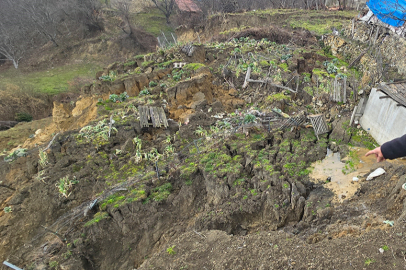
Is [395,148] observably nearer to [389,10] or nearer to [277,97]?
[277,97]

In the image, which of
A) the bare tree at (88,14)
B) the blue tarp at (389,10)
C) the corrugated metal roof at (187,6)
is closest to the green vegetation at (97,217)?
the blue tarp at (389,10)

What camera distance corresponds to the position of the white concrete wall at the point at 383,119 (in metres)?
6.96

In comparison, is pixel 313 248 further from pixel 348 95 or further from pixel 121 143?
pixel 348 95

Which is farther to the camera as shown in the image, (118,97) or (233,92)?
(233,92)

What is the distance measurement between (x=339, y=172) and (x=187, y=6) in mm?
29280

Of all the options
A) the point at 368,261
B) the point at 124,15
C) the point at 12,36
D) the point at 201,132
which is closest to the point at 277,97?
the point at 201,132

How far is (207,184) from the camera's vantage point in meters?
7.11

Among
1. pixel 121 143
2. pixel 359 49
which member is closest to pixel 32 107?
pixel 121 143

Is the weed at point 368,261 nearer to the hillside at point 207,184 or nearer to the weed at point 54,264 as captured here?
the hillside at point 207,184

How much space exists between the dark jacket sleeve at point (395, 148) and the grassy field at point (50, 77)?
Result: 2056 cm

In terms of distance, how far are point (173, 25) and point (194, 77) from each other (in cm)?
2090

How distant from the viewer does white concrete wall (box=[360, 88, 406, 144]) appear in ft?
22.8

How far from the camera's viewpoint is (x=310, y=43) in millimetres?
16312

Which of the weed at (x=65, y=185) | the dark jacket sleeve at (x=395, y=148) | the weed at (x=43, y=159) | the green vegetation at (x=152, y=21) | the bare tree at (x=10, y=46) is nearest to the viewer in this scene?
the dark jacket sleeve at (x=395, y=148)
